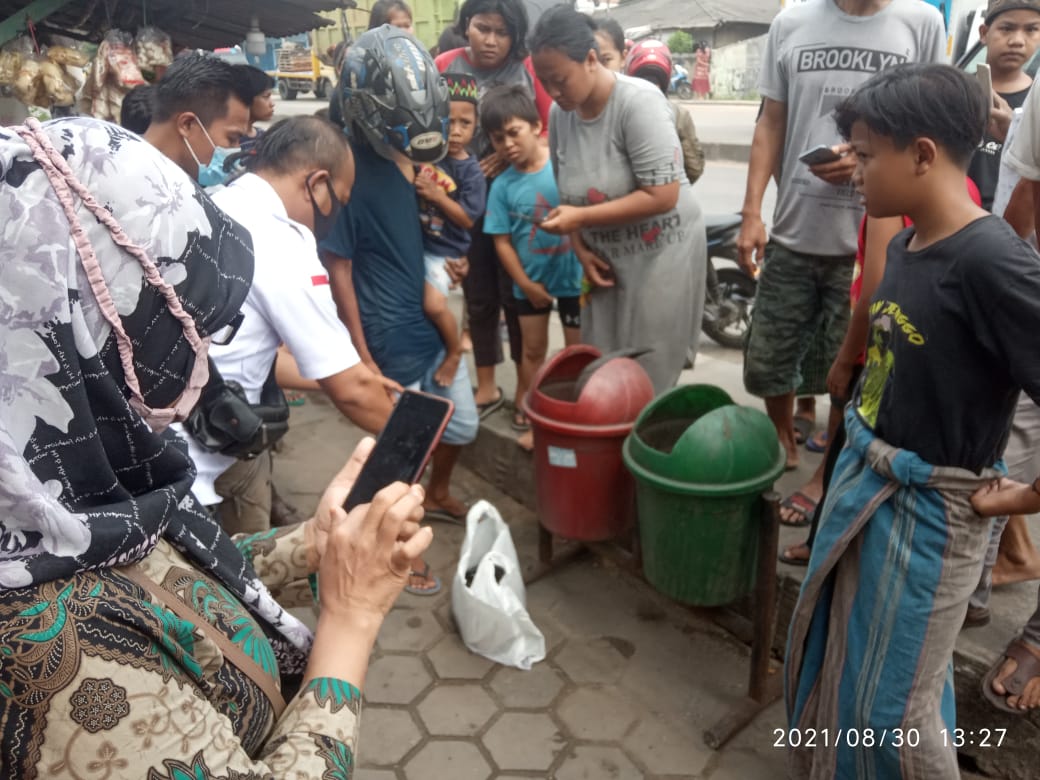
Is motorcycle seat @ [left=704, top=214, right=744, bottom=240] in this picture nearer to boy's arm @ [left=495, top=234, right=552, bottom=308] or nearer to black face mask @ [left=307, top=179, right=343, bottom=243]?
boy's arm @ [left=495, top=234, right=552, bottom=308]

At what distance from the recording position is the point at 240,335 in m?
2.09

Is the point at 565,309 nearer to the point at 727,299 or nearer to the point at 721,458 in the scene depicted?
the point at 721,458

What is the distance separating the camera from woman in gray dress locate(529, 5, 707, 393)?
2922 millimetres

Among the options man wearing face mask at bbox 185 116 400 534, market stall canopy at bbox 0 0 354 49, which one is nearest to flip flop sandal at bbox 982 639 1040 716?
man wearing face mask at bbox 185 116 400 534

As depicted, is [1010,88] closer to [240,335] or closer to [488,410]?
[488,410]

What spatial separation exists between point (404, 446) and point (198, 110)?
2.21 m

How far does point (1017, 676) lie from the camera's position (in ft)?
6.98

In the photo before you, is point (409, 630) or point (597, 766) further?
point (409, 630)

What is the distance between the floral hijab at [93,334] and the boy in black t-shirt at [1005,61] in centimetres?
305

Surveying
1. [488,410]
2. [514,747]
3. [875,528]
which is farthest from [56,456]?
[488,410]

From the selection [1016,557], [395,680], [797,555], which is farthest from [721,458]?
[395,680]

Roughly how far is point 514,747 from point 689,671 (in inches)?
28.0

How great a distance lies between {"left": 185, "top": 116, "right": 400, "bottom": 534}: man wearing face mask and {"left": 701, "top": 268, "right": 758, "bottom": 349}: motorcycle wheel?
3573 millimetres

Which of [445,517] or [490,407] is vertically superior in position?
[490,407]
